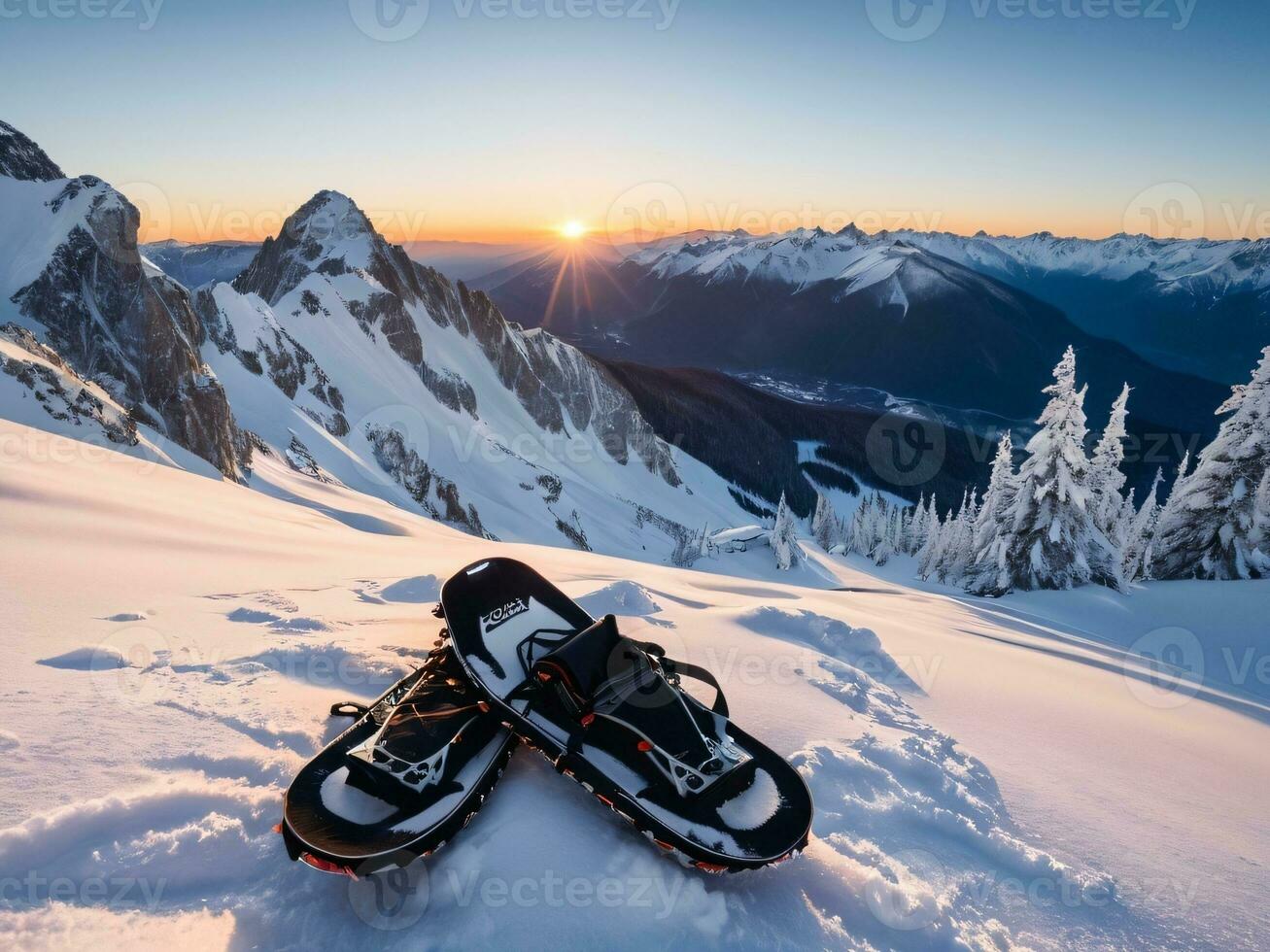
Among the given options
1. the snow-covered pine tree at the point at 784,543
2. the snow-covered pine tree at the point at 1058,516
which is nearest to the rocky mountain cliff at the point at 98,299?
the snow-covered pine tree at the point at 1058,516

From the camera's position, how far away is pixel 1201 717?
5.52 m

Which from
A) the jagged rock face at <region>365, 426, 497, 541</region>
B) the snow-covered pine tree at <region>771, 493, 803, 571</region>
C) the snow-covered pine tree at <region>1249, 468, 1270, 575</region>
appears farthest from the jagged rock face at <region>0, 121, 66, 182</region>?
the snow-covered pine tree at <region>1249, 468, 1270, 575</region>

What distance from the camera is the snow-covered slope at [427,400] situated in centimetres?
4531

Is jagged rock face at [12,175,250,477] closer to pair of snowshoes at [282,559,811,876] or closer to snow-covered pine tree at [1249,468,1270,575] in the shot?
pair of snowshoes at [282,559,811,876]

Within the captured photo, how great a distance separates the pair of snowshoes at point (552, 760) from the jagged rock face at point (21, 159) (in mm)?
32421

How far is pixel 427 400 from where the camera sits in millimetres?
69625

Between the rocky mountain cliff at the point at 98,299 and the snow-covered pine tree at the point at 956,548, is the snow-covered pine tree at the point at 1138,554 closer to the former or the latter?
the snow-covered pine tree at the point at 956,548

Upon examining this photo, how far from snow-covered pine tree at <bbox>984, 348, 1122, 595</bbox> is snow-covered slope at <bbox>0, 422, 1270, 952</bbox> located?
745 inches

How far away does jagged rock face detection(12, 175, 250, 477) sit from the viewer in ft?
71.8

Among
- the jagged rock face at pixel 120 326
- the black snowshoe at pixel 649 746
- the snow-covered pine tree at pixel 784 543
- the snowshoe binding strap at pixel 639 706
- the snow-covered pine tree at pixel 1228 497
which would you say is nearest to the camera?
the black snowshoe at pixel 649 746

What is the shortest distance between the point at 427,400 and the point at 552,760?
2815 inches

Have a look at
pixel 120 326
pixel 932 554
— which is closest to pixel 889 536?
pixel 932 554

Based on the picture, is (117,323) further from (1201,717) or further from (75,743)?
(1201,717)

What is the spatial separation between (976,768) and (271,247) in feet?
301
